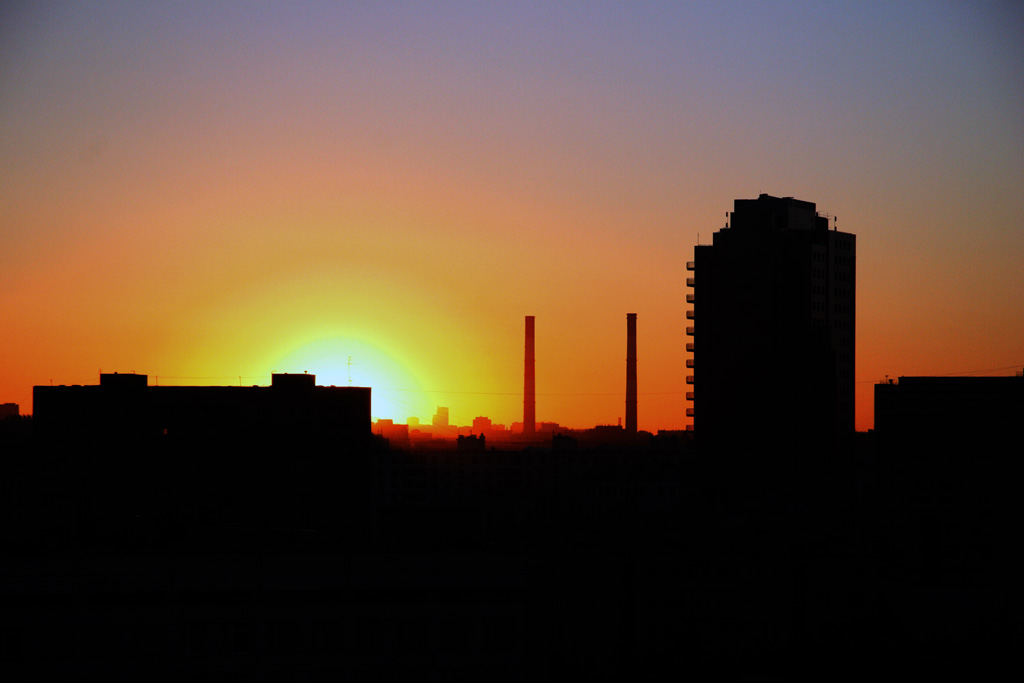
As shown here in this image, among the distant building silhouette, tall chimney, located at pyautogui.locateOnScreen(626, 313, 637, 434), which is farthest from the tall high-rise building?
tall chimney, located at pyautogui.locateOnScreen(626, 313, 637, 434)

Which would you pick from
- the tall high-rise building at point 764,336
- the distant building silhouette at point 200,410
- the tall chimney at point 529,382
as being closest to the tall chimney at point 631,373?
the tall chimney at point 529,382

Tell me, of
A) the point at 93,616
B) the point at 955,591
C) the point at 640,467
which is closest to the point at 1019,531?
Answer: the point at 955,591

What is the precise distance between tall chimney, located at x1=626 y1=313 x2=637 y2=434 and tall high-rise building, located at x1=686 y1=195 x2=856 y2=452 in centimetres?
6194

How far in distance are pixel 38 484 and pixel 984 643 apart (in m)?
66.5

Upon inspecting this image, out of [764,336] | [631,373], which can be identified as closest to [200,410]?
[764,336]

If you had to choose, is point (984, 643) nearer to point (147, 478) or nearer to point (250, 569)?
point (250, 569)

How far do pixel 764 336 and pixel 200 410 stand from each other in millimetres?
45810

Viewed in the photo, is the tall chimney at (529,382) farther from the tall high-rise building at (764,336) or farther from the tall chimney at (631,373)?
the tall high-rise building at (764,336)

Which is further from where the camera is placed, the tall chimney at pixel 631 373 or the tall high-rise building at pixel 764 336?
the tall chimney at pixel 631 373

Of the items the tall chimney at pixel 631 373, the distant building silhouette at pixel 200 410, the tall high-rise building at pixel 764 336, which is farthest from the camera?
the tall chimney at pixel 631 373

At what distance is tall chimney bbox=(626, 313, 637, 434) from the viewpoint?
17075 cm

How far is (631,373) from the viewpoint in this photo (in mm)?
176125

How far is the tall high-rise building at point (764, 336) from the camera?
4146 inches

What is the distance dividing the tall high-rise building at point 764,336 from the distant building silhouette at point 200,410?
94.6 ft
